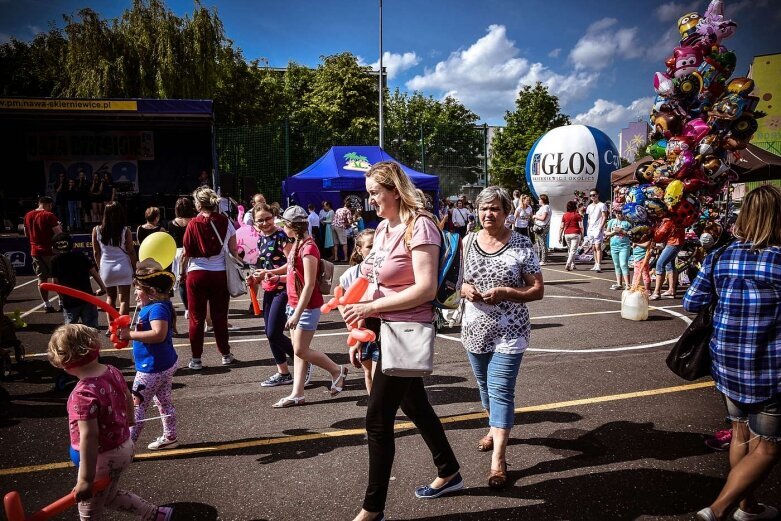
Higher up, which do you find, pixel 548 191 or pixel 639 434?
pixel 548 191

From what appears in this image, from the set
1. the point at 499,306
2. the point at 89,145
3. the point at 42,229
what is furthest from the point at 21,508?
the point at 89,145

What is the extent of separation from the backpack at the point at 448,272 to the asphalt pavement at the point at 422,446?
1.27 metres

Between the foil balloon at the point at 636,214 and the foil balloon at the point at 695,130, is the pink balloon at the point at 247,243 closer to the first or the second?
the foil balloon at the point at 636,214

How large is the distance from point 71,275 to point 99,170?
52.6ft

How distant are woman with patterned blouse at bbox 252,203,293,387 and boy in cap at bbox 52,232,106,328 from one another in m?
2.24

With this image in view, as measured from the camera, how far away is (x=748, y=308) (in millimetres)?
2691

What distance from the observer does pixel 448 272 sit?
108 inches

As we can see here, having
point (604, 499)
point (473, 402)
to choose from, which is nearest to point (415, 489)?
point (604, 499)

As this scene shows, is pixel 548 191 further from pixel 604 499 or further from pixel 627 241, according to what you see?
pixel 604 499


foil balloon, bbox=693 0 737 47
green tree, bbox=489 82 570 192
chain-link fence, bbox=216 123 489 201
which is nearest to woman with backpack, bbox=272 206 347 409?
foil balloon, bbox=693 0 737 47

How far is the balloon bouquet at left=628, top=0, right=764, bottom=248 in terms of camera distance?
6871 mm

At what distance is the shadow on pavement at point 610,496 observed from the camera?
295cm

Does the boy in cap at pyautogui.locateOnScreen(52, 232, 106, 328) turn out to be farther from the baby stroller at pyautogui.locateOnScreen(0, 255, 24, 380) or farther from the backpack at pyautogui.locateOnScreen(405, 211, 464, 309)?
the backpack at pyautogui.locateOnScreen(405, 211, 464, 309)

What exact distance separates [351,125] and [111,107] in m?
22.2
